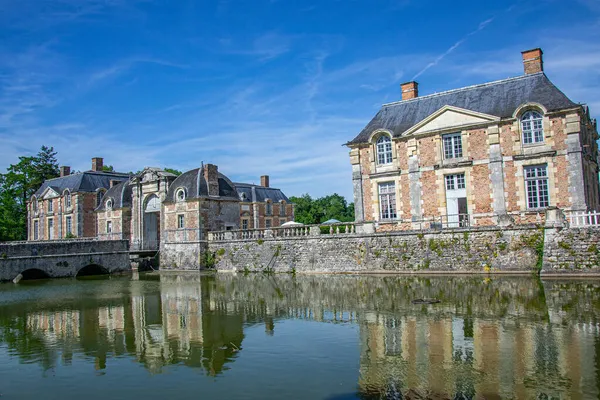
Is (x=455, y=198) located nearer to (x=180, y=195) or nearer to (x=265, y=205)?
(x=180, y=195)

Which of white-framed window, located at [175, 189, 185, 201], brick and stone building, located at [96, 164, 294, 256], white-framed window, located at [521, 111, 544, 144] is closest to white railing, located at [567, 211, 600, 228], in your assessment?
white-framed window, located at [521, 111, 544, 144]

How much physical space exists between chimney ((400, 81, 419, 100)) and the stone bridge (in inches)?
722

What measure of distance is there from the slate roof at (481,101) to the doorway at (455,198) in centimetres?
Result: 304

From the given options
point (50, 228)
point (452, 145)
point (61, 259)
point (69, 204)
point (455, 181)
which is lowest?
point (61, 259)

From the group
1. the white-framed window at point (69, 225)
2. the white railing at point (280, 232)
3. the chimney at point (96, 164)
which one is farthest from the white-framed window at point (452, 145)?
the chimney at point (96, 164)

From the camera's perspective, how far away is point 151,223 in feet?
109

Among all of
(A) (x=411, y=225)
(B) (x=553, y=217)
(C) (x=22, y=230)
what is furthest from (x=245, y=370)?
(C) (x=22, y=230)

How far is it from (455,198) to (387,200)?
10.3 ft

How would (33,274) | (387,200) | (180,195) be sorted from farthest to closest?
(180,195) → (33,274) → (387,200)

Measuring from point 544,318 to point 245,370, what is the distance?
6029 millimetres

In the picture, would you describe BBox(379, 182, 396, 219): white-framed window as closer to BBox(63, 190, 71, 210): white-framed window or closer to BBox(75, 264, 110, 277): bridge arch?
BBox(75, 264, 110, 277): bridge arch

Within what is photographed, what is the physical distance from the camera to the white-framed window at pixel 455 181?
2128 centimetres

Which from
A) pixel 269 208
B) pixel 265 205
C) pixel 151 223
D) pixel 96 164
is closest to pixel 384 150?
pixel 151 223

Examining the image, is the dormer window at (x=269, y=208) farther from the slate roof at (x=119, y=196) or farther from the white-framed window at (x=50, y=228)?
the white-framed window at (x=50, y=228)
